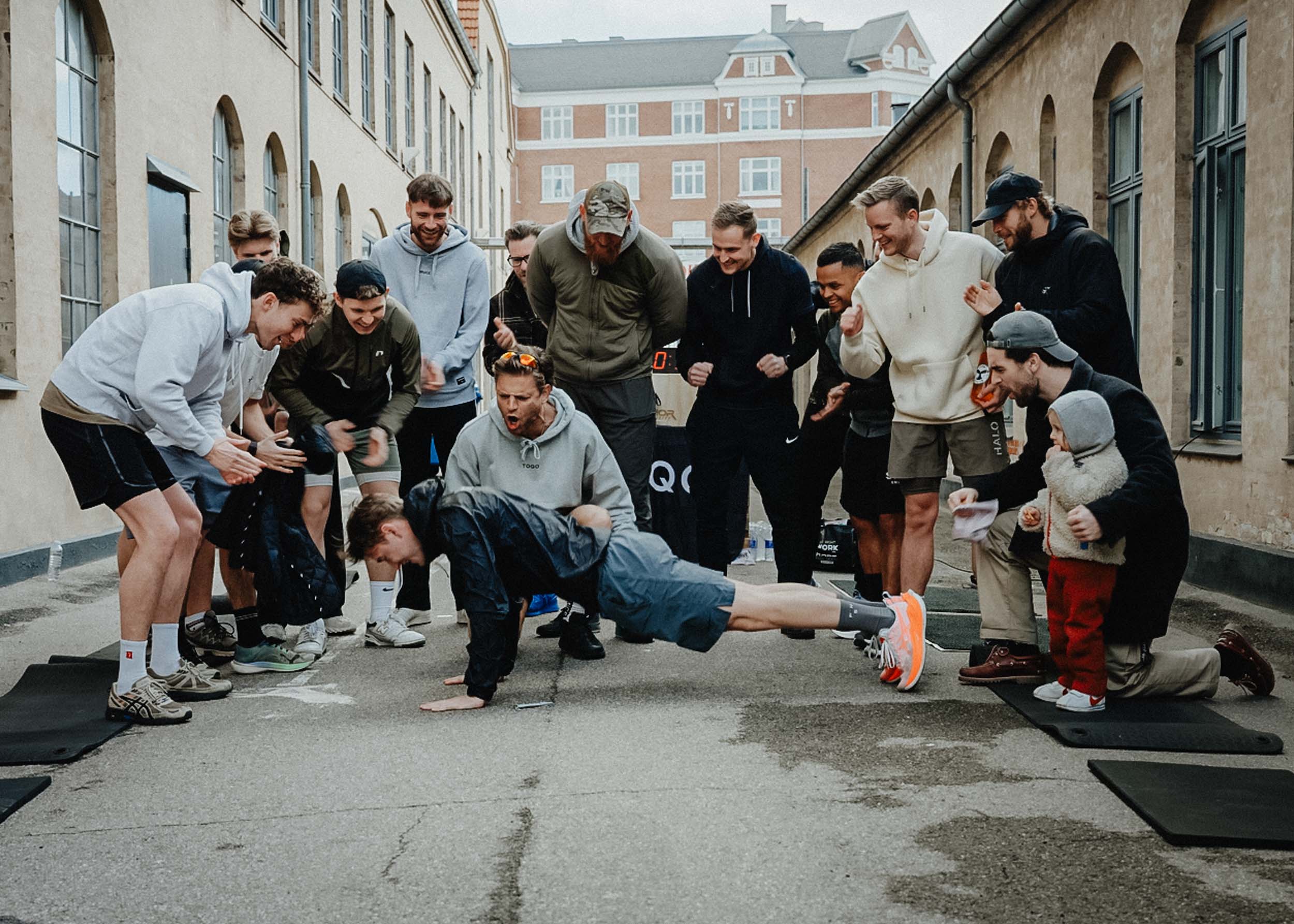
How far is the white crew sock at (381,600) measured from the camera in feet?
22.3

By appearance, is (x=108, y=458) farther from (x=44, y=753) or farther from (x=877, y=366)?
(x=877, y=366)

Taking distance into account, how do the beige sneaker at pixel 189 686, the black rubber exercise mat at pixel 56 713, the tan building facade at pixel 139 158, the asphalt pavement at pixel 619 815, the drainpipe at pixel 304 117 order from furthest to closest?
the drainpipe at pixel 304 117
the tan building facade at pixel 139 158
the beige sneaker at pixel 189 686
the black rubber exercise mat at pixel 56 713
the asphalt pavement at pixel 619 815

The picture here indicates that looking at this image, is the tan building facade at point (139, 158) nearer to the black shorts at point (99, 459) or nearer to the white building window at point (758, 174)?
the black shorts at point (99, 459)

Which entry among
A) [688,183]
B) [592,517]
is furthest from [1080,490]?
[688,183]

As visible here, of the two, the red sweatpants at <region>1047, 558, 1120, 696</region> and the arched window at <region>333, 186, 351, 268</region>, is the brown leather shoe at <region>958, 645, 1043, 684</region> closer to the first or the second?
the red sweatpants at <region>1047, 558, 1120, 696</region>

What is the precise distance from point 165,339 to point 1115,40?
9474 mm

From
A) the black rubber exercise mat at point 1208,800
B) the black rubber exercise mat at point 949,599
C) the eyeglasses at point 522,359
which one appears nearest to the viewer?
the black rubber exercise mat at point 1208,800

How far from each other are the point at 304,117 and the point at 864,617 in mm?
13950

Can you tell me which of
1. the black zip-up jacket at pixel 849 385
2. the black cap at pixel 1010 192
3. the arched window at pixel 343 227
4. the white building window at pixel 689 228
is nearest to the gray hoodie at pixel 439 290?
the black zip-up jacket at pixel 849 385

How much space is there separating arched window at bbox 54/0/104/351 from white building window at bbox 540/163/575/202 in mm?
55028

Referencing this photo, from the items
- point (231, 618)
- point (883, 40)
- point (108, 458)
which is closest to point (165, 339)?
point (108, 458)

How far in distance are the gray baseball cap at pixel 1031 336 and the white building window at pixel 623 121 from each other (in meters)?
62.8

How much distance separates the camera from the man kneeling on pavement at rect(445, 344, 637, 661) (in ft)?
18.6

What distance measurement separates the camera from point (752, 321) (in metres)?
6.83
